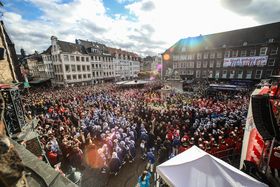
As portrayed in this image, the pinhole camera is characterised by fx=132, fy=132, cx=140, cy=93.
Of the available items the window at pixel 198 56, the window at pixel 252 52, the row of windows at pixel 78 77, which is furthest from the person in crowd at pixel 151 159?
the window at pixel 198 56

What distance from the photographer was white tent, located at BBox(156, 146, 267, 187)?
376cm

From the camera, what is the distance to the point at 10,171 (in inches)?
44.8

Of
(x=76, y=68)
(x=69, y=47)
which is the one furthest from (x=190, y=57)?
(x=69, y=47)

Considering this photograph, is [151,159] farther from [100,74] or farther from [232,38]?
[100,74]

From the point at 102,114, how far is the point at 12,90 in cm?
680

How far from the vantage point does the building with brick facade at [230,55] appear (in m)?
29.9

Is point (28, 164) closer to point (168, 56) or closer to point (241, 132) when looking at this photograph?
point (241, 132)

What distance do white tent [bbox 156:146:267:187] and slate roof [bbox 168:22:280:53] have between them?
39.1 metres

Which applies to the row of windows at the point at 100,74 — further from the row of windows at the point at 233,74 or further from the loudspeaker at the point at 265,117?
the loudspeaker at the point at 265,117

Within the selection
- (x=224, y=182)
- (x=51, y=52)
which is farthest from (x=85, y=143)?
(x=51, y=52)

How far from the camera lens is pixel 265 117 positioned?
412 cm

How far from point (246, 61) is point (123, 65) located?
4413 cm

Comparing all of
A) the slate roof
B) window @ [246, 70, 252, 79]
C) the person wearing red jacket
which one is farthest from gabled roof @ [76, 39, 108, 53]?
the person wearing red jacket

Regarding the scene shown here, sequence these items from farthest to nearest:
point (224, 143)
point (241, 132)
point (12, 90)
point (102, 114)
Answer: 1. point (102, 114)
2. point (241, 132)
3. point (224, 143)
4. point (12, 90)
